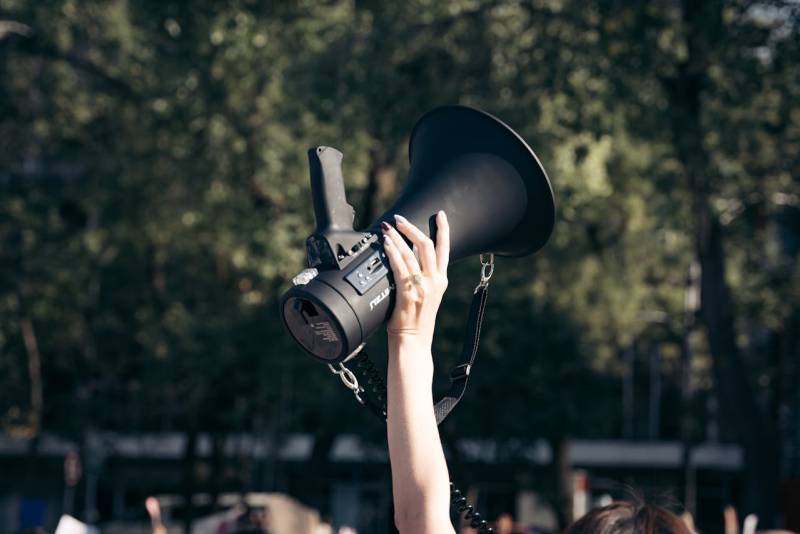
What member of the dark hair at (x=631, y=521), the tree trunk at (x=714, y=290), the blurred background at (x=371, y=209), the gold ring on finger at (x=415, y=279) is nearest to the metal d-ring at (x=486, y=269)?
the gold ring on finger at (x=415, y=279)

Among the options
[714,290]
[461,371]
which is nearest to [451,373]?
[461,371]

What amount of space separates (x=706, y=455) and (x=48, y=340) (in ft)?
65.1

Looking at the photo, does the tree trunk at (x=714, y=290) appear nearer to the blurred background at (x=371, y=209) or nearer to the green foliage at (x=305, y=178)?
the blurred background at (x=371, y=209)

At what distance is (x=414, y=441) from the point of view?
2.42 metres

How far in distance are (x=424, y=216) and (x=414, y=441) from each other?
0.49 metres

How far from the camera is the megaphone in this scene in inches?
96.9

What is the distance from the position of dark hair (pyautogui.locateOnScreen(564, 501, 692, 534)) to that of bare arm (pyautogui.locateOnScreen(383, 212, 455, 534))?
265mm

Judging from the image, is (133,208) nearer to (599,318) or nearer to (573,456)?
(599,318)

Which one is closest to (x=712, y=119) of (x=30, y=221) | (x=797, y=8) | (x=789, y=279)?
(x=797, y=8)

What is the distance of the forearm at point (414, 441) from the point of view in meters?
2.39

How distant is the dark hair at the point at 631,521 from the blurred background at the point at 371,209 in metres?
0.71

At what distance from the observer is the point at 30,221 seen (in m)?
22.1

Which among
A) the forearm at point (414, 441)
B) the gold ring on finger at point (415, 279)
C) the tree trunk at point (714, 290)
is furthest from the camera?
the tree trunk at point (714, 290)

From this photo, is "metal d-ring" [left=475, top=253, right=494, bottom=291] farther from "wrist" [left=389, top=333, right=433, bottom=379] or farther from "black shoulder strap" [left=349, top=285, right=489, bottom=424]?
"wrist" [left=389, top=333, right=433, bottom=379]
